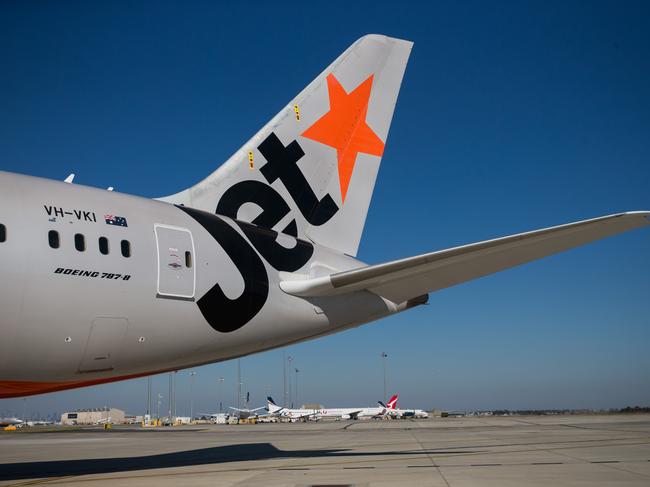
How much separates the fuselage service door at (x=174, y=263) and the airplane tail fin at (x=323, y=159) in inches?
84.4

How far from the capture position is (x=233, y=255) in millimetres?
12320

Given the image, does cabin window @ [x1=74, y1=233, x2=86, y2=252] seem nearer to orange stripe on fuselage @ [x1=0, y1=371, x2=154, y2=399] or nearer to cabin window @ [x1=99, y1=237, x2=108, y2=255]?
cabin window @ [x1=99, y1=237, x2=108, y2=255]

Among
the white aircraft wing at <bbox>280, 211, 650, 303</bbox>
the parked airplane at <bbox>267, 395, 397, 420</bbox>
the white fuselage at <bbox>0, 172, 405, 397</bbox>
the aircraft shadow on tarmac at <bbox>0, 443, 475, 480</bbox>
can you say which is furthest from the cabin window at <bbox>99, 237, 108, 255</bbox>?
the parked airplane at <bbox>267, 395, 397, 420</bbox>

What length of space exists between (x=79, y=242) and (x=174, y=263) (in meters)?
1.77

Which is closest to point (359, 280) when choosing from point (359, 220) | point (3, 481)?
point (359, 220)

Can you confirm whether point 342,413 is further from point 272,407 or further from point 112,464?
point 112,464

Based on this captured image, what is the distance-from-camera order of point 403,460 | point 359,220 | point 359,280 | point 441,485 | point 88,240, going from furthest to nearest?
1. point 359,220
2. point 403,460
3. point 359,280
4. point 88,240
5. point 441,485

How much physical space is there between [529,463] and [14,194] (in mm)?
11199

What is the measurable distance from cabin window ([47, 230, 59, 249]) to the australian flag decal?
97 cm

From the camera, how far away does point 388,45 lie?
53.1 ft

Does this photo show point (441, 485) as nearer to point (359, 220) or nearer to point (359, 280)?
point (359, 280)

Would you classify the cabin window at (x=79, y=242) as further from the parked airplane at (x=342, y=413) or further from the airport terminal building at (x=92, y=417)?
the airport terminal building at (x=92, y=417)

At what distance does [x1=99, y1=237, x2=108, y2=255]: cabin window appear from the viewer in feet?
34.3

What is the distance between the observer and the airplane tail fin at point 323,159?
14.1 metres
